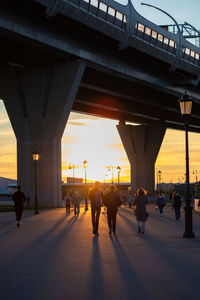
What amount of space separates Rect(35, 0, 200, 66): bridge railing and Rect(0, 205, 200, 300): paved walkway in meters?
20.8

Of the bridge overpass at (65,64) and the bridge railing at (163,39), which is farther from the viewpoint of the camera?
the bridge railing at (163,39)

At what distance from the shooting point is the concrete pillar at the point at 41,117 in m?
42.3

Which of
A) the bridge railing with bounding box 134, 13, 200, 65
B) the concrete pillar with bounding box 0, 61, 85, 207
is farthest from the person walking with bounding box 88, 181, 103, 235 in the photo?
the bridge railing with bounding box 134, 13, 200, 65

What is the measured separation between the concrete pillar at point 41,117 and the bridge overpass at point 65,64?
0.08 metres

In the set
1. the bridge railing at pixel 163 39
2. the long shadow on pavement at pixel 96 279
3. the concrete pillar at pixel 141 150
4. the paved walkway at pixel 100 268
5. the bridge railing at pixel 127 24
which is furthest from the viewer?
the concrete pillar at pixel 141 150

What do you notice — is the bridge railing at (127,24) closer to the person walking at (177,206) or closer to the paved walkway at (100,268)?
the person walking at (177,206)

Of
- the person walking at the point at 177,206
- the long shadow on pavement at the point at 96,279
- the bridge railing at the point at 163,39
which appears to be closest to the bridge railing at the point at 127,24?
the bridge railing at the point at 163,39

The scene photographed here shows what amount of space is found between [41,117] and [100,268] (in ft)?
114

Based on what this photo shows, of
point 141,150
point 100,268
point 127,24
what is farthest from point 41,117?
point 141,150

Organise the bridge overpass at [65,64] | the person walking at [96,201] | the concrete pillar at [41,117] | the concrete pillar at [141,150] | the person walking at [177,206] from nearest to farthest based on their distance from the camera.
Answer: the person walking at [96,201], the person walking at [177,206], the bridge overpass at [65,64], the concrete pillar at [41,117], the concrete pillar at [141,150]

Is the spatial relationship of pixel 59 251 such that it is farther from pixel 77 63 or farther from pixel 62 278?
pixel 77 63

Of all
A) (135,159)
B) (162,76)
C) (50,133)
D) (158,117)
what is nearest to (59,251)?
(50,133)

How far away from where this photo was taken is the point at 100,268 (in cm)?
970

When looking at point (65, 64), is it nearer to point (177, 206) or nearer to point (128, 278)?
point (177, 206)
